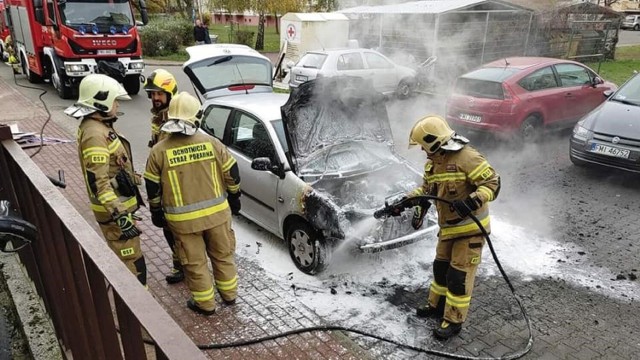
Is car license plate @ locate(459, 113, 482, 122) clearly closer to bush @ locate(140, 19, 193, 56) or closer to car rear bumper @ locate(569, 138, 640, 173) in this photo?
car rear bumper @ locate(569, 138, 640, 173)

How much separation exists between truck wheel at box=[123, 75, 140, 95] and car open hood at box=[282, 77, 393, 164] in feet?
33.7

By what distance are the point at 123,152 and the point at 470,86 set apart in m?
7.14

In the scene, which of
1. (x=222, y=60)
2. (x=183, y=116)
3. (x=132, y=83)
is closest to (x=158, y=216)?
(x=183, y=116)

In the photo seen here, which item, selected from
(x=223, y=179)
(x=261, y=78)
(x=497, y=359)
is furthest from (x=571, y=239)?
(x=261, y=78)

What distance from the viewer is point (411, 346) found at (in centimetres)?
370

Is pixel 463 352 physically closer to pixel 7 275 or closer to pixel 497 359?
pixel 497 359

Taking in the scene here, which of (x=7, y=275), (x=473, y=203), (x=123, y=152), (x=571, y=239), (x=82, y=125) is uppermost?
(x=82, y=125)

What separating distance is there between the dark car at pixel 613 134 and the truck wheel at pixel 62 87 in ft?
41.2

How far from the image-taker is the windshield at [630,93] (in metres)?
7.68

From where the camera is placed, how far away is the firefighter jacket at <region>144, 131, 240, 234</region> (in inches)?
144

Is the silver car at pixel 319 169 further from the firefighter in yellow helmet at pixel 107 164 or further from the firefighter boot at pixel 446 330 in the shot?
the firefighter in yellow helmet at pixel 107 164

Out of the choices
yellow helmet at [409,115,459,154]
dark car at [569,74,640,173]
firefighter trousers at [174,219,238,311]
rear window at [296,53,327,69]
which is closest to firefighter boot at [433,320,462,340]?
yellow helmet at [409,115,459,154]

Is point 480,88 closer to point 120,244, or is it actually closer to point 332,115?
point 332,115

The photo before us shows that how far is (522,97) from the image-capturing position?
8594 mm
